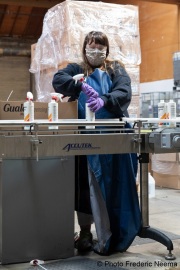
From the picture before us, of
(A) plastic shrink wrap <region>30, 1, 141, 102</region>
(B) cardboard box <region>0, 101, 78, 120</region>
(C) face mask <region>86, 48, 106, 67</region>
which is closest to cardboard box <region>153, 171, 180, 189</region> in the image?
(A) plastic shrink wrap <region>30, 1, 141, 102</region>

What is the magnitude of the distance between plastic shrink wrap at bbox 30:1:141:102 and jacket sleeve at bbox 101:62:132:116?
203 centimetres

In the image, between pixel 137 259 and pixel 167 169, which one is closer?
pixel 137 259

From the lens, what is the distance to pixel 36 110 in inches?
118

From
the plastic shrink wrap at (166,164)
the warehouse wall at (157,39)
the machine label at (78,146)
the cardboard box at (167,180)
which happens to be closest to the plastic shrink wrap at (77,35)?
the plastic shrink wrap at (166,164)

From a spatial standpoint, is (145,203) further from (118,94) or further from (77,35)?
(77,35)

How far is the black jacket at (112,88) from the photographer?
310 cm

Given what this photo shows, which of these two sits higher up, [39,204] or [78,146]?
[78,146]

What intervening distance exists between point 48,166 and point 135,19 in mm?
3281

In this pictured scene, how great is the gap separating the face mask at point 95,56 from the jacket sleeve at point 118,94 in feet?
0.41

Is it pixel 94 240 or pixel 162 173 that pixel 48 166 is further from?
pixel 162 173

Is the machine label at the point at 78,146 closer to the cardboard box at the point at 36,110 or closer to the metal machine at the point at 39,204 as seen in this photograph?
the metal machine at the point at 39,204

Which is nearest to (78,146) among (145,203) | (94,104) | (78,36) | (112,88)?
(94,104)

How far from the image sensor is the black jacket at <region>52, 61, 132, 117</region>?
3100mm

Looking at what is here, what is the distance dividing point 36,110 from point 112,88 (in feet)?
2.06
